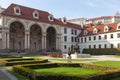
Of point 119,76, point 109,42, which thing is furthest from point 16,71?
point 109,42

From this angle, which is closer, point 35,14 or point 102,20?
point 35,14

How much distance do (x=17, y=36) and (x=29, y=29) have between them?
4.22 meters

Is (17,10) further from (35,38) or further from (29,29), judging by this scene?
(35,38)

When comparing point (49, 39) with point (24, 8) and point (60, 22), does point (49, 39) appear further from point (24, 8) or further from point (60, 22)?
point (24, 8)

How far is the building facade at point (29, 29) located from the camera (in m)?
51.2

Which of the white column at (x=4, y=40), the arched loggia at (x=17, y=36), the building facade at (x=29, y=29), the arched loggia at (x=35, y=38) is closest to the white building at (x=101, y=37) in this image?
the building facade at (x=29, y=29)

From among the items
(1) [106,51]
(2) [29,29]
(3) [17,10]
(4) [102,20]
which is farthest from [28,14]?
(4) [102,20]

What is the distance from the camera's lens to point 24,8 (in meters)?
59.0

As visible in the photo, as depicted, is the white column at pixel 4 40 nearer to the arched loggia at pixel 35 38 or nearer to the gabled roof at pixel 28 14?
the gabled roof at pixel 28 14

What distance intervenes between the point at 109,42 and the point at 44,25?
65.2 feet

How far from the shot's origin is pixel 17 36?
57.8m

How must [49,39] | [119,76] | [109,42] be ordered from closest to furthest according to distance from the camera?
[119,76] < [109,42] < [49,39]

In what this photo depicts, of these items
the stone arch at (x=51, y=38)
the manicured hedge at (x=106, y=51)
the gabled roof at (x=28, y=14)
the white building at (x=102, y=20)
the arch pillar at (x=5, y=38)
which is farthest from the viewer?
the white building at (x=102, y=20)

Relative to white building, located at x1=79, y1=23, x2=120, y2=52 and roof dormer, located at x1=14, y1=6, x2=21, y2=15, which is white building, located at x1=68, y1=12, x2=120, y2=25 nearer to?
white building, located at x1=79, y1=23, x2=120, y2=52
